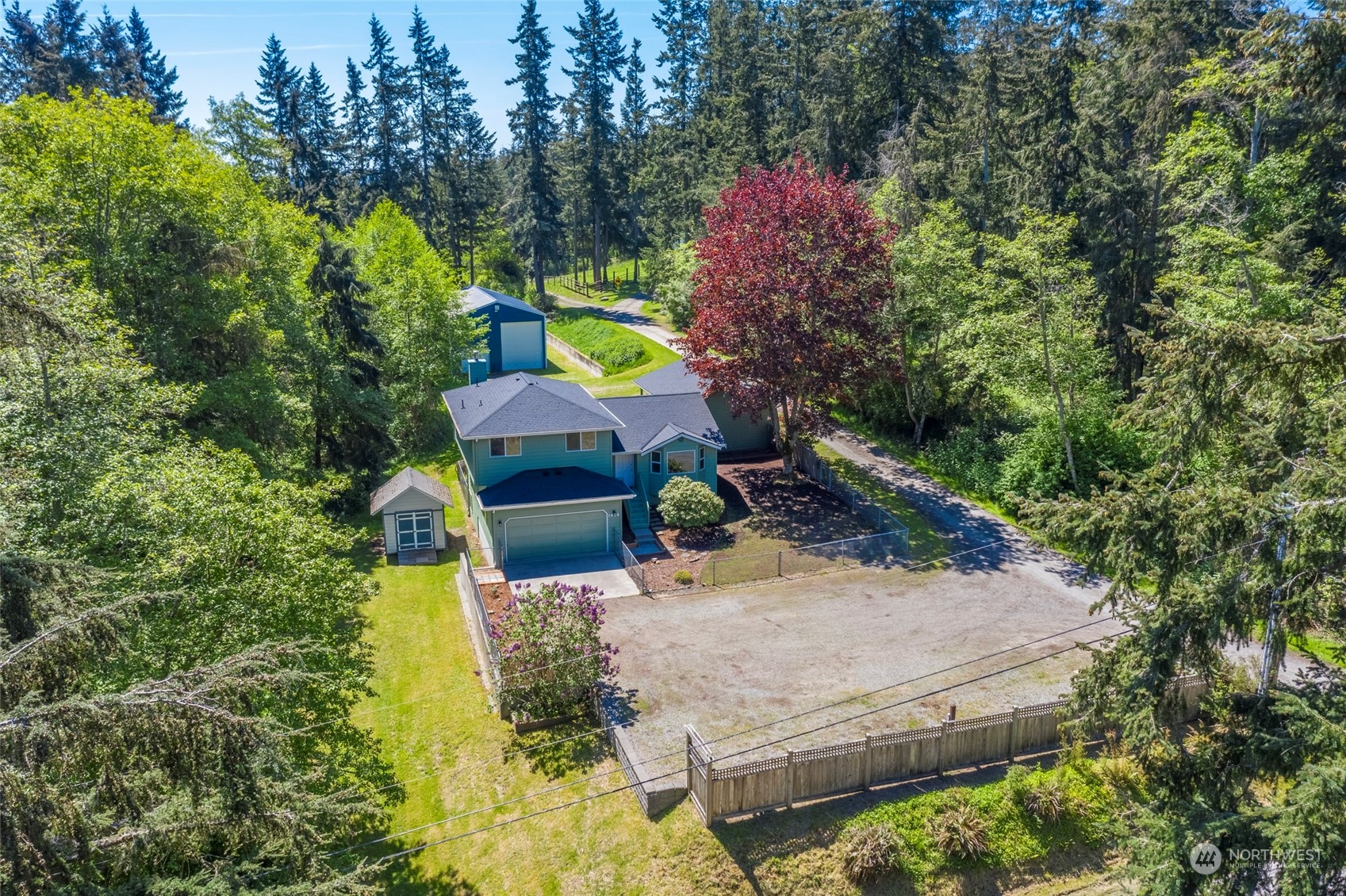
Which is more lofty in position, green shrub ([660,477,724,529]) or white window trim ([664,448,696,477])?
white window trim ([664,448,696,477])

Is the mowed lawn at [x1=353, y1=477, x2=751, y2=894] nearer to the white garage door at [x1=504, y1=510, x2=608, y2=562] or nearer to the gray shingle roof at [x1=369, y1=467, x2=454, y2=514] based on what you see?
the white garage door at [x1=504, y1=510, x2=608, y2=562]

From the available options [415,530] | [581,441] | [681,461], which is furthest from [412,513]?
[681,461]

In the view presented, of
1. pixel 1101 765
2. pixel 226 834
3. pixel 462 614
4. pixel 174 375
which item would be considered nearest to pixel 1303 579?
pixel 1101 765

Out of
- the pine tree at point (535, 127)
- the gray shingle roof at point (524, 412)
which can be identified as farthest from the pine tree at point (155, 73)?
the gray shingle roof at point (524, 412)

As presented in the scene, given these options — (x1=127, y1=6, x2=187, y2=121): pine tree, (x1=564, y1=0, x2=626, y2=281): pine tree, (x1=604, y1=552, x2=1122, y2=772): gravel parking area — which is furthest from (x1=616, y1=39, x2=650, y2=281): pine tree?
(x1=604, y1=552, x2=1122, y2=772): gravel parking area

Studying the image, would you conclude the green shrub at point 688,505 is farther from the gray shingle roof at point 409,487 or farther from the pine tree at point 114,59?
the pine tree at point 114,59

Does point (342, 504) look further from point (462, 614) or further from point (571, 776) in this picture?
point (571, 776)
